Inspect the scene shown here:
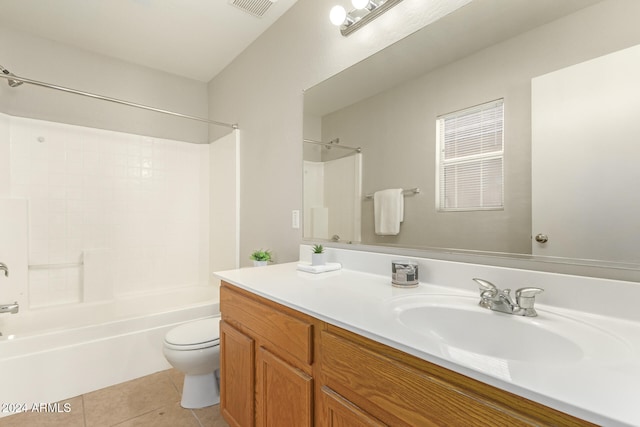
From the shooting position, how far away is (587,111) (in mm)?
880

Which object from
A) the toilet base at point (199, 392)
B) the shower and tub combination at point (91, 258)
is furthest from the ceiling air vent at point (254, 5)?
the toilet base at point (199, 392)

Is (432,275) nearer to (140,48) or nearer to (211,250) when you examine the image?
(211,250)

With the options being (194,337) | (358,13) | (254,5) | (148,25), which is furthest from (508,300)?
(148,25)

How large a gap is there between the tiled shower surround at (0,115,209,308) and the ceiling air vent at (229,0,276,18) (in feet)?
4.92

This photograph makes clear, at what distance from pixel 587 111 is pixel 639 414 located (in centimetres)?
82

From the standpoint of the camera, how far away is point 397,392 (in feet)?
2.22

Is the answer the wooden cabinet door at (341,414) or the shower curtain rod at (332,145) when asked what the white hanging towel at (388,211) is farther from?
the wooden cabinet door at (341,414)

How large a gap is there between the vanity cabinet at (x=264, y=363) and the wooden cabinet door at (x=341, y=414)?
2.7 inches

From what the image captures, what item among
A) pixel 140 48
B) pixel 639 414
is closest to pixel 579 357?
pixel 639 414

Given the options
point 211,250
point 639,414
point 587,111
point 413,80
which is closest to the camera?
point 639,414

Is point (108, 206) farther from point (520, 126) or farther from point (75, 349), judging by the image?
point (520, 126)

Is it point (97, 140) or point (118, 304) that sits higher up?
point (97, 140)

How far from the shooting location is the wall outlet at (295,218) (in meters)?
1.94

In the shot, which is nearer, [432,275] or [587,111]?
[587,111]
